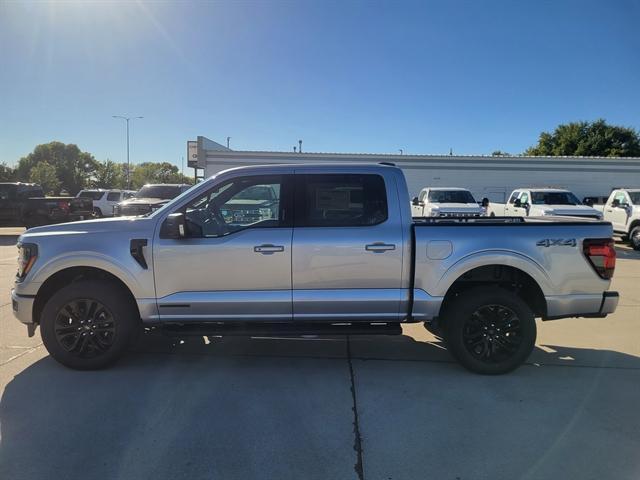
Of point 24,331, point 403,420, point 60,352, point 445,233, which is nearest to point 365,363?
point 403,420

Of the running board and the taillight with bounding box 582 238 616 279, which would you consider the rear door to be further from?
the taillight with bounding box 582 238 616 279

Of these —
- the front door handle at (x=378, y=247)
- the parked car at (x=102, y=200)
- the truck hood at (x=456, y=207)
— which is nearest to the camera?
the front door handle at (x=378, y=247)

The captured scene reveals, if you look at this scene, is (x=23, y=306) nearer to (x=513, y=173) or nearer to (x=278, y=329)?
(x=278, y=329)

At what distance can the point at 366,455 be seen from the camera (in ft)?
9.85

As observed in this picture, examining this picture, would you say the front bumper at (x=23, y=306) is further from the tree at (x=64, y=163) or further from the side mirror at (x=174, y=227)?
the tree at (x=64, y=163)

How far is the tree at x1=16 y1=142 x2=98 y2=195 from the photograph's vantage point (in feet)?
327

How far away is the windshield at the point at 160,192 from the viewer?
15.4m

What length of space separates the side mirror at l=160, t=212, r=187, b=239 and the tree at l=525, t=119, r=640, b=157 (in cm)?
4753

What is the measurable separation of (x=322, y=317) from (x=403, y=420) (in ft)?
3.90

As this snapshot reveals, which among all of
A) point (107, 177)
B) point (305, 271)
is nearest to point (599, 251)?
point (305, 271)

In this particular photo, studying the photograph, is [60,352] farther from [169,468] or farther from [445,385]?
[445,385]

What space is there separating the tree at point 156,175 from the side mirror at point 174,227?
4365 inches

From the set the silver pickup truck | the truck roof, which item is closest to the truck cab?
the silver pickup truck

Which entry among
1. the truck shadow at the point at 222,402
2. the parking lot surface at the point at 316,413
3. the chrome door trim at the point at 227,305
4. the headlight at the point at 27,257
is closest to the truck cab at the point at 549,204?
the parking lot surface at the point at 316,413
